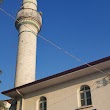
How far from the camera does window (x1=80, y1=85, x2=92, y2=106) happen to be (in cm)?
1417

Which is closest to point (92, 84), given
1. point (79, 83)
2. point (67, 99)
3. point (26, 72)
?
point (79, 83)

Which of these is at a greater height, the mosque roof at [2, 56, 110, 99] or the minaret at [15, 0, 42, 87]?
the minaret at [15, 0, 42, 87]

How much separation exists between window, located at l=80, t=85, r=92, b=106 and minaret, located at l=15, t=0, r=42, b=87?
9481 mm

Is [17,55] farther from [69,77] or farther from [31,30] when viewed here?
[69,77]

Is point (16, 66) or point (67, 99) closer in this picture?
point (67, 99)

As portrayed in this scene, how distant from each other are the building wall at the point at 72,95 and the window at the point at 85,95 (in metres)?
0.23

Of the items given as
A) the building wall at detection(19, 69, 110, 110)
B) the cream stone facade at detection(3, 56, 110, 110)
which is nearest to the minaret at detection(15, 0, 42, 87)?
the cream stone facade at detection(3, 56, 110, 110)

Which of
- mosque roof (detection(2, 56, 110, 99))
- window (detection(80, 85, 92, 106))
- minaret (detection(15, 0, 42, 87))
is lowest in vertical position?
window (detection(80, 85, 92, 106))

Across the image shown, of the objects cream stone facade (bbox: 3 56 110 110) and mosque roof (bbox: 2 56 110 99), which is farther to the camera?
mosque roof (bbox: 2 56 110 99)

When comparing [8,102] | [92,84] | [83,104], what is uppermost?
[8,102]

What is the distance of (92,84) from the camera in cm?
1422

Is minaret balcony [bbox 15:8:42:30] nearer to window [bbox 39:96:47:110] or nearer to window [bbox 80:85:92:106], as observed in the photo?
window [bbox 39:96:47:110]

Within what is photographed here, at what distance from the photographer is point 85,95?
14422 millimetres

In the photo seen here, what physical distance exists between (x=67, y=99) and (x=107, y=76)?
9.40 ft
